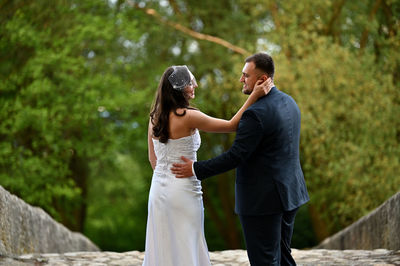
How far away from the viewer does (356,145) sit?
1155 centimetres

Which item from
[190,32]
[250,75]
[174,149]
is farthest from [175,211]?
[190,32]

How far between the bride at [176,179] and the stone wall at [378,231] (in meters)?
2.87

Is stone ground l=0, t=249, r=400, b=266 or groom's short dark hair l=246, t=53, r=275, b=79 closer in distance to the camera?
groom's short dark hair l=246, t=53, r=275, b=79

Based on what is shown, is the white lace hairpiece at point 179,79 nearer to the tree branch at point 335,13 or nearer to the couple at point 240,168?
the couple at point 240,168

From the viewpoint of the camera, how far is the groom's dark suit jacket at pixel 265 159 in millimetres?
3967

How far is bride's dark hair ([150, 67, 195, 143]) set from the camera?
14.3 feet

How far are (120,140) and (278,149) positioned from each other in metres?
11.1

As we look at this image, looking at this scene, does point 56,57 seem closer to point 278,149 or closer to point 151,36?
point 151,36

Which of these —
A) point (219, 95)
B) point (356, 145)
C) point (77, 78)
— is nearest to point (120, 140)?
point (77, 78)

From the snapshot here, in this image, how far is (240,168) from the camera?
13.7 ft

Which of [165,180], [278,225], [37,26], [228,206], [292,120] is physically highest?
[37,26]

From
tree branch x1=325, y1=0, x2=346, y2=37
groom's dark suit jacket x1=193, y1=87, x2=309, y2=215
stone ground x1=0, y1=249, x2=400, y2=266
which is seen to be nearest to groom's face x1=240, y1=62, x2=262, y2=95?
groom's dark suit jacket x1=193, y1=87, x2=309, y2=215

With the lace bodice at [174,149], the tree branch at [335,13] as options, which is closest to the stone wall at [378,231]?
the lace bodice at [174,149]

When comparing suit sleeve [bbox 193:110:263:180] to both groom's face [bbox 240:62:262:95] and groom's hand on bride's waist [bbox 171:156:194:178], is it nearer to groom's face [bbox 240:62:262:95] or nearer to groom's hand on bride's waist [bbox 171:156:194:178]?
groom's face [bbox 240:62:262:95]
